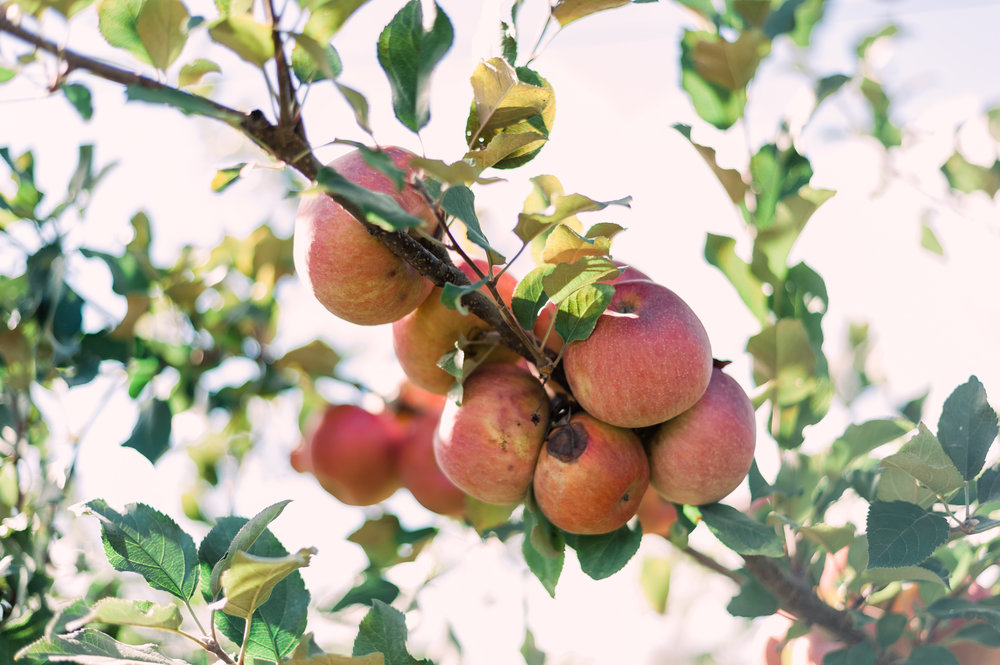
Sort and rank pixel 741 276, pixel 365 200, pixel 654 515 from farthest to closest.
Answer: pixel 654 515
pixel 741 276
pixel 365 200

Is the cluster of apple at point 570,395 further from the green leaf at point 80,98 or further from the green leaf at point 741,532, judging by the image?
the green leaf at point 80,98

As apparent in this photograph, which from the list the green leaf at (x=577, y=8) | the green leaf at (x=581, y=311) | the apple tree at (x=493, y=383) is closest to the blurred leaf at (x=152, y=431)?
the apple tree at (x=493, y=383)

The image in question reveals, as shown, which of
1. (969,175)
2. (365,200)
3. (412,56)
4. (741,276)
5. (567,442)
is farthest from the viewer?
(969,175)

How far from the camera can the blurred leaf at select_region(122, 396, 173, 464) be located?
3.02ft

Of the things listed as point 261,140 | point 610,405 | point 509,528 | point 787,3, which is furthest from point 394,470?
point 787,3

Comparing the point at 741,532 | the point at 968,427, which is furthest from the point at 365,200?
the point at 968,427

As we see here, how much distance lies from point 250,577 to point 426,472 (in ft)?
1.76

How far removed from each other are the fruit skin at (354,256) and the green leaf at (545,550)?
0.79 ft

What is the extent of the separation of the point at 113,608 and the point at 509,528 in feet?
1.89

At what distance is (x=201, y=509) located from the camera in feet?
4.18

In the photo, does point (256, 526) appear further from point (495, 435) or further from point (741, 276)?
point (741, 276)

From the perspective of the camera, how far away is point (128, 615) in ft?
1.57

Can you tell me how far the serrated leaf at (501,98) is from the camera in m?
0.59

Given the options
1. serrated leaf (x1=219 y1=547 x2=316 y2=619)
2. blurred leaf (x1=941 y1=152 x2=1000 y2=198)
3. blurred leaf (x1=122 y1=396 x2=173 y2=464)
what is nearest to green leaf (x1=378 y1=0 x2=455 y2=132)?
serrated leaf (x1=219 y1=547 x2=316 y2=619)
